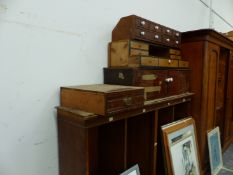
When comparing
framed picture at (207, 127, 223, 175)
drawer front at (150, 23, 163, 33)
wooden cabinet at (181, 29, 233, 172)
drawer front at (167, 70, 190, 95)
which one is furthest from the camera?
framed picture at (207, 127, 223, 175)

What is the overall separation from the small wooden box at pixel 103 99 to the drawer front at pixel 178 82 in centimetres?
56

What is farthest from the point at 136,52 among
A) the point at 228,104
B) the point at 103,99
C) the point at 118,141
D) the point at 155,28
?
the point at 228,104

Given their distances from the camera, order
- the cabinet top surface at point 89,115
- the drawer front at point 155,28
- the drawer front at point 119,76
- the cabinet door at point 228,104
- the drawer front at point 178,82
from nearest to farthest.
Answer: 1. the cabinet top surface at point 89,115
2. the drawer front at point 119,76
3. the drawer front at point 155,28
4. the drawer front at point 178,82
5. the cabinet door at point 228,104

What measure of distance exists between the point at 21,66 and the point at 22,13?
300 millimetres

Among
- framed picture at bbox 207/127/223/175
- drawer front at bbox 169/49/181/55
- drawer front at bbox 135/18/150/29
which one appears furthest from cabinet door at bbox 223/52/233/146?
drawer front at bbox 135/18/150/29

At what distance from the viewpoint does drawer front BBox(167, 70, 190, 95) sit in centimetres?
183

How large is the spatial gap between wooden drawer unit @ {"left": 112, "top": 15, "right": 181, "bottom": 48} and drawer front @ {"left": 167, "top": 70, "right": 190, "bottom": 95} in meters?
0.29

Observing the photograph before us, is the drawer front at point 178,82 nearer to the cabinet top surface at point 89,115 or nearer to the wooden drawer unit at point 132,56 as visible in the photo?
the wooden drawer unit at point 132,56

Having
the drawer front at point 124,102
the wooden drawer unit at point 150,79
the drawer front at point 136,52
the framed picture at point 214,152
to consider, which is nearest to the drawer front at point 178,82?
the wooden drawer unit at point 150,79

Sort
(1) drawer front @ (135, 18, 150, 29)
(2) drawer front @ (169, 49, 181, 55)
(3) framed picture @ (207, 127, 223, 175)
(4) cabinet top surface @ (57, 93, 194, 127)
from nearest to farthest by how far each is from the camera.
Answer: (4) cabinet top surface @ (57, 93, 194, 127)
(1) drawer front @ (135, 18, 150, 29)
(2) drawer front @ (169, 49, 181, 55)
(3) framed picture @ (207, 127, 223, 175)

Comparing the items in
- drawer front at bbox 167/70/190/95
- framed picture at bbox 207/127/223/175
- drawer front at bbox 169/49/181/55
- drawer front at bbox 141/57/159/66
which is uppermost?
drawer front at bbox 169/49/181/55

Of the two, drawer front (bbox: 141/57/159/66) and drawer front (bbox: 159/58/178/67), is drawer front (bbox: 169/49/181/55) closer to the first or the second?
drawer front (bbox: 159/58/178/67)

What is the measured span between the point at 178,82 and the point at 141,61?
619 mm

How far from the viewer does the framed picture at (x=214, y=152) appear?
94.0 inches
